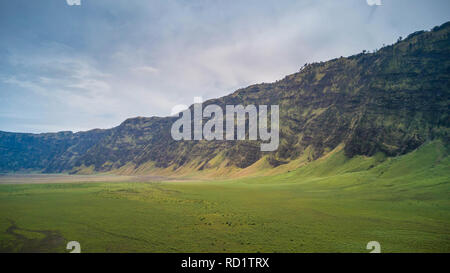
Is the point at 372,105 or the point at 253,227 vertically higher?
the point at 372,105

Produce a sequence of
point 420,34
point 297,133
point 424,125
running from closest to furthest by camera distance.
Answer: point 424,125, point 420,34, point 297,133

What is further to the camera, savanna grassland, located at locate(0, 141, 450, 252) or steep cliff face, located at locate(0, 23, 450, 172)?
steep cliff face, located at locate(0, 23, 450, 172)

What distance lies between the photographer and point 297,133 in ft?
500

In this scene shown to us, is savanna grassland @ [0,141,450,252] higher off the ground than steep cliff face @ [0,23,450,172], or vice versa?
steep cliff face @ [0,23,450,172]

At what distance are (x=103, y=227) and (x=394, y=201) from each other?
4612 centimetres

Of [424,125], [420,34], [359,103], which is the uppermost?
[420,34]

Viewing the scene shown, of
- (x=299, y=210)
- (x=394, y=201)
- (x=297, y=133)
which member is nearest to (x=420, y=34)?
(x=297, y=133)

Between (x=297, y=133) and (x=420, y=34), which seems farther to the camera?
(x=297, y=133)

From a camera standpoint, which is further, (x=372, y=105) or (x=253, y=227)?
(x=372, y=105)

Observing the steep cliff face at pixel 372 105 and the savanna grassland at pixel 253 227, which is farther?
the steep cliff face at pixel 372 105

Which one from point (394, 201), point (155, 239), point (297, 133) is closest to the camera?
point (155, 239)

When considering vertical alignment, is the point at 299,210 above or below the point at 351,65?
below

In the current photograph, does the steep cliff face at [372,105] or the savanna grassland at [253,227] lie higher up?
the steep cliff face at [372,105]
